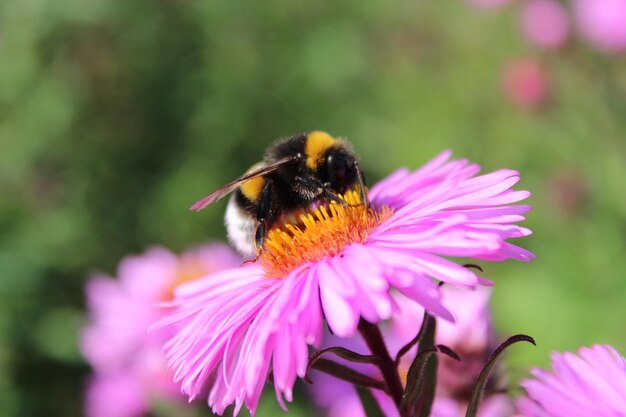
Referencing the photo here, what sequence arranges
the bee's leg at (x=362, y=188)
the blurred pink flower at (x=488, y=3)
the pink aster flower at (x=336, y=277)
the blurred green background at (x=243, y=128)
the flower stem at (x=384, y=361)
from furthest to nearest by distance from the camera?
the blurred pink flower at (x=488, y=3), the blurred green background at (x=243, y=128), the bee's leg at (x=362, y=188), the flower stem at (x=384, y=361), the pink aster flower at (x=336, y=277)

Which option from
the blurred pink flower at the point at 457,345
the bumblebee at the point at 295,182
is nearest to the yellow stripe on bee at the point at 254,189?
the bumblebee at the point at 295,182

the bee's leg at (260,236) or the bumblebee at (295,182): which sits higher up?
the bumblebee at (295,182)

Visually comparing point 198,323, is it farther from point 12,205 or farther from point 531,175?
point 531,175

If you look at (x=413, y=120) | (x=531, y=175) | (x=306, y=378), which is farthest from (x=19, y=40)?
(x=306, y=378)

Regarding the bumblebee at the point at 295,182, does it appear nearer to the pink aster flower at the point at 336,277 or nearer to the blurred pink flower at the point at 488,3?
the pink aster flower at the point at 336,277

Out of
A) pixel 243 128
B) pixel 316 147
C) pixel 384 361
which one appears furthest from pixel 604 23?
pixel 384 361

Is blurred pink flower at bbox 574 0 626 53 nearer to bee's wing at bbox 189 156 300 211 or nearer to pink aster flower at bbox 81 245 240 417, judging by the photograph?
pink aster flower at bbox 81 245 240 417

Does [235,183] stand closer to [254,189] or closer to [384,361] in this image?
[254,189]
